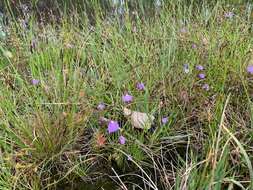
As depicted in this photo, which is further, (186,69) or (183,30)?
(183,30)

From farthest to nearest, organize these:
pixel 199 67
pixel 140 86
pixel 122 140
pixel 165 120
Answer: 1. pixel 199 67
2. pixel 140 86
3. pixel 165 120
4. pixel 122 140

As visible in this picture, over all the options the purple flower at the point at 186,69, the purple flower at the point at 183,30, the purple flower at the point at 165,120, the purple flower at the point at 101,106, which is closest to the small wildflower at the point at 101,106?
the purple flower at the point at 101,106

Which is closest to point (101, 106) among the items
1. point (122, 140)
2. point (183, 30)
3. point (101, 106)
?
point (101, 106)

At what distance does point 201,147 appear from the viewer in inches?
70.7

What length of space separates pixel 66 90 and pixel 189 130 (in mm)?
554

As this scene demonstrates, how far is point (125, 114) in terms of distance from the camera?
186cm

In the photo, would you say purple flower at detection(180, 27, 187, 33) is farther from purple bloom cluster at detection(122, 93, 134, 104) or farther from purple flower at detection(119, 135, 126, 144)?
purple flower at detection(119, 135, 126, 144)

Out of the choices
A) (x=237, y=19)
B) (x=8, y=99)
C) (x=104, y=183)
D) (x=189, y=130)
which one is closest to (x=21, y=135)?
(x=8, y=99)

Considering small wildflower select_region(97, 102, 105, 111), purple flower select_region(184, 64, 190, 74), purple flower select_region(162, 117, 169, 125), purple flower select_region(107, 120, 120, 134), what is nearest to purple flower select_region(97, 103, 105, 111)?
small wildflower select_region(97, 102, 105, 111)

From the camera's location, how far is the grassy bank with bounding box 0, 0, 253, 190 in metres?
1.67

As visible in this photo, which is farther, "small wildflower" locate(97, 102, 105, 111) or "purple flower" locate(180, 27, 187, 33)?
"purple flower" locate(180, 27, 187, 33)

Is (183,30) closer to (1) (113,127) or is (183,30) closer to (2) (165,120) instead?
(2) (165,120)

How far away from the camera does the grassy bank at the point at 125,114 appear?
1671 mm

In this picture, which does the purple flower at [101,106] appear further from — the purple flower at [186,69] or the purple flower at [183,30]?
the purple flower at [183,30]
